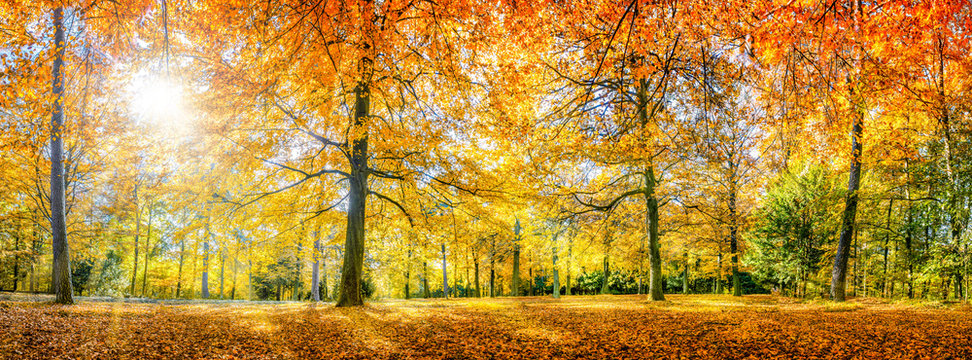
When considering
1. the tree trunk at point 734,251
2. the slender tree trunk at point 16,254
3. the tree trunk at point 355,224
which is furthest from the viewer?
the slender tree trunk at point 16,254

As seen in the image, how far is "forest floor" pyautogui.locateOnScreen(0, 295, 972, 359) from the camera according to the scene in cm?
511

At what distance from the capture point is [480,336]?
249 inches

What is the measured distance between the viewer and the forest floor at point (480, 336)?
5113 mm

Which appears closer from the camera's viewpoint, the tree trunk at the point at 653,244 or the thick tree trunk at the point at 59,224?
the thick tree trunk at the point at 59,224

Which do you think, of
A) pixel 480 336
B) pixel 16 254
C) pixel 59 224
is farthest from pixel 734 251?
pixel 16 254

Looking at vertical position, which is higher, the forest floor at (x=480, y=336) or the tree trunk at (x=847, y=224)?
the tree trunk at (x=847, y=224)

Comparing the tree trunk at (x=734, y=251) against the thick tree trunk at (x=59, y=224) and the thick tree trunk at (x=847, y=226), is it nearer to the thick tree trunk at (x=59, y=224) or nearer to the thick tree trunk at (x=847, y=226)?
the thick tree trunk at (x=847, y=226)

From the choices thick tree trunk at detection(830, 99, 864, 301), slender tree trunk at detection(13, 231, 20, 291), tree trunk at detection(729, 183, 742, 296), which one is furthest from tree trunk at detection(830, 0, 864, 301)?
slender tree trunk at detection(13, 231, 20, 291)

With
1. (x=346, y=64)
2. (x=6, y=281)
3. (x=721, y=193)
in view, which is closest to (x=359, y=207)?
(x=346, y=64)

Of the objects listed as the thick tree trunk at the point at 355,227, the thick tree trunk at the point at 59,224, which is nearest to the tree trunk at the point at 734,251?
the thick tree trunk at the point at 355,227

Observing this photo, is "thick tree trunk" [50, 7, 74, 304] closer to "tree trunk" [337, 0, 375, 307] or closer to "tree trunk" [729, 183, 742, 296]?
"tree trunk" [337, 0, 375, 307]

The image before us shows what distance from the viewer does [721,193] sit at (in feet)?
46.8

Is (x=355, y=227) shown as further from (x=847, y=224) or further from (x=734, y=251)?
(x=734, y=251)

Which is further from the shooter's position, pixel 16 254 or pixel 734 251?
pixel 734 251
